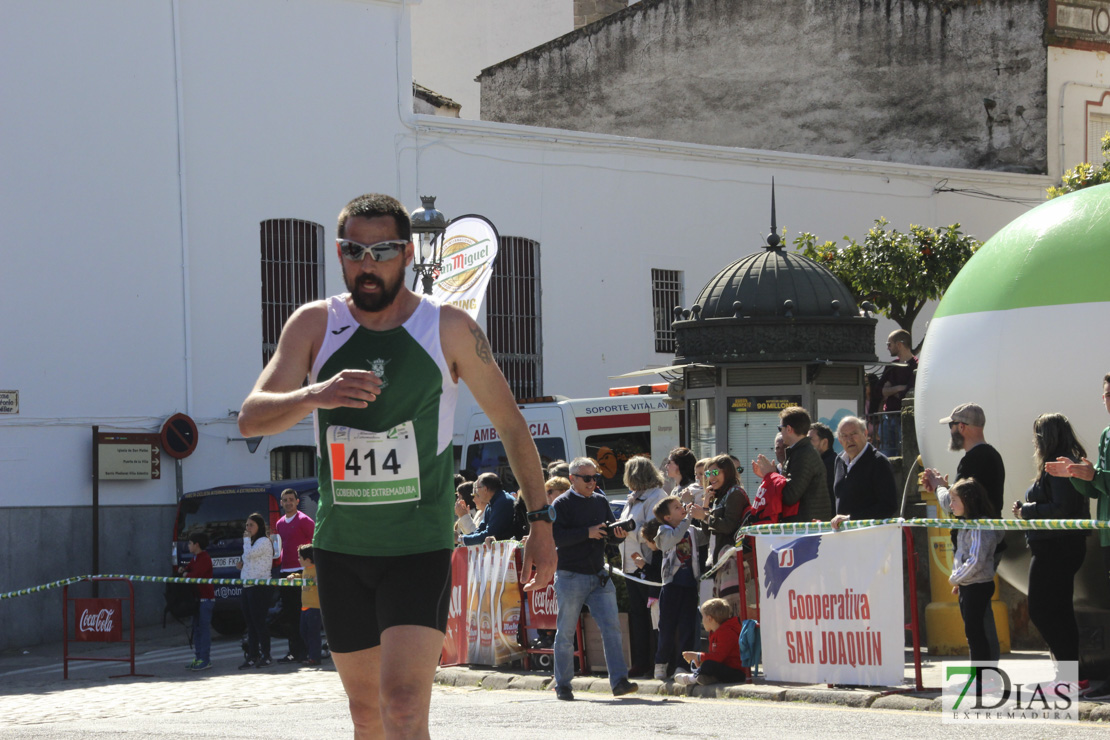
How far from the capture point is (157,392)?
2409 centimetres

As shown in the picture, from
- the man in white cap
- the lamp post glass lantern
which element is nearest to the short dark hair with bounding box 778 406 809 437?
the man in white cap

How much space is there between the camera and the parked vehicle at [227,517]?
64.7ft

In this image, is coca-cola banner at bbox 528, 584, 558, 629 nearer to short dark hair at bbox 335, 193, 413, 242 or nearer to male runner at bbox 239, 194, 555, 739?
male runner at bbox 239, 194, 555, 739

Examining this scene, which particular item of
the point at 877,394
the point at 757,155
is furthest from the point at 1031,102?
the point at 877,394

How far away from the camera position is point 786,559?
10.5 m

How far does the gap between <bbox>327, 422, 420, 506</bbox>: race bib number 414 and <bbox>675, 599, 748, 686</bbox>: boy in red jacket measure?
20.7ft

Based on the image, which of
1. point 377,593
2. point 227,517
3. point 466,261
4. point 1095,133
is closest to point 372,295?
point 377,593

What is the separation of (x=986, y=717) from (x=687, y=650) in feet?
10.2

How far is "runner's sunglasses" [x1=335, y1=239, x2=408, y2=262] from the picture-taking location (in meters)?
4.79

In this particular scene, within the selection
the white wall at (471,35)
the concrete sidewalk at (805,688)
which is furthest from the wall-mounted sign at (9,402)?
the white wall at (471,35)

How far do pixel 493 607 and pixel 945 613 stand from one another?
12.5 ft

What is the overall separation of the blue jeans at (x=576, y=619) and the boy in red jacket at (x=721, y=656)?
20.4 inches

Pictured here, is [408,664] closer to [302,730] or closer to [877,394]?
[302,730]

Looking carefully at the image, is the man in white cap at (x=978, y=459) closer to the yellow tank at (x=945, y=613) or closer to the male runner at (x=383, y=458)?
the yellow tank at (x=945, y=613)
